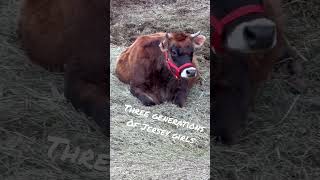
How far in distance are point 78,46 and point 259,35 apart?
0.83 m

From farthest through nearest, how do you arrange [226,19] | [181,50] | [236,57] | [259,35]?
[236,57] → [226,19] → [259,35] → [181,50]

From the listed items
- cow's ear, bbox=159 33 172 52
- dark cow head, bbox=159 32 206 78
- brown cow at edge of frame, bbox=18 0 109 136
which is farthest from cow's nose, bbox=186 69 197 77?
brown cow at edge of frame, bbox=18 0 109 136

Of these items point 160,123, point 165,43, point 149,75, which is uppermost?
point 165,43

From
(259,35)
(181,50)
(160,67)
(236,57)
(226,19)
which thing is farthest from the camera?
(236,57)

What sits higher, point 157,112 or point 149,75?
point 149,75

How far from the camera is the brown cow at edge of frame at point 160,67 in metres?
2.08

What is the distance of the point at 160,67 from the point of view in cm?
217

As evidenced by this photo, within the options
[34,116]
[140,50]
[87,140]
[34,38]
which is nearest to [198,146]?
[140,50]

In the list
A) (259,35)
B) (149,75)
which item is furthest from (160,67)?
(259,35)

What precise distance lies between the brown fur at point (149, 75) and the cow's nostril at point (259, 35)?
0.29 meters

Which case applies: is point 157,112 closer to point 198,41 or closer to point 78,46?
point 198,41

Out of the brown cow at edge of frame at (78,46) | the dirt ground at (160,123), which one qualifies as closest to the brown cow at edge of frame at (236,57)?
the dirt ground at (160,123)

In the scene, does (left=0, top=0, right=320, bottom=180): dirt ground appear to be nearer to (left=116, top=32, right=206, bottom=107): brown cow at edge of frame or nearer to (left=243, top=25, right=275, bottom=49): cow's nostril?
(left=116, top=32, right=206, bottom=107): brown cow at edge of frame

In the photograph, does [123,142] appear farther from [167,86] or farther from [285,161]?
[285,161]
